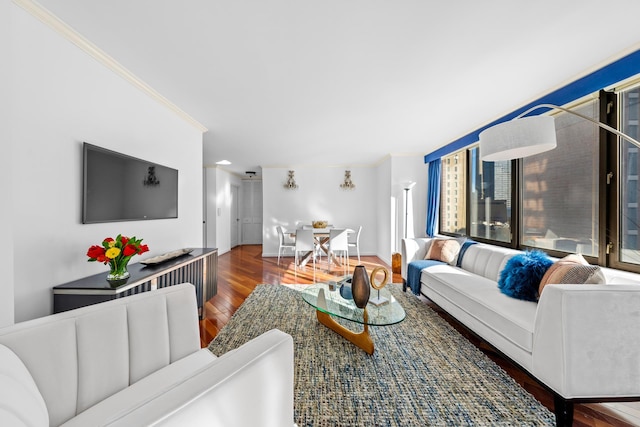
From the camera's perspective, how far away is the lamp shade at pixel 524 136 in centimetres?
159

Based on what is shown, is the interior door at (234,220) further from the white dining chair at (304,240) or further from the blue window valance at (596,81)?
the blue window valance at (596,81)

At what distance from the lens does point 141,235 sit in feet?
8.66

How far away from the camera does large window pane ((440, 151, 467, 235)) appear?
14.9 ft

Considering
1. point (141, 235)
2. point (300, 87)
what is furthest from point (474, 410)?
point (141, 235)

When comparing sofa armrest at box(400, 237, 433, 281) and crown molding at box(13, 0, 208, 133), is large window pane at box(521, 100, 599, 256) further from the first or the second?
crown molding at box(13, 0, 208, 133)

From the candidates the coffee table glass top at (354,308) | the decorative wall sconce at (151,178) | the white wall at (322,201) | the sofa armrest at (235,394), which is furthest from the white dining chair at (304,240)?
the sofa armrest at (235,394)

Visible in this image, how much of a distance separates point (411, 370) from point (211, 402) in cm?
178

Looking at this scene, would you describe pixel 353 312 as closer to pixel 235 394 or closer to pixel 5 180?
pixel 235 394

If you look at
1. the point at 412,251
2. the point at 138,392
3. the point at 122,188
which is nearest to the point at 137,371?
the point at 138,392

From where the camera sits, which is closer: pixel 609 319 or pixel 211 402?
pixel 211 402

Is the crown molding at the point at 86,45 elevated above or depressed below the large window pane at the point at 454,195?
above

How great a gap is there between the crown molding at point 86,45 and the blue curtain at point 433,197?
461 cm

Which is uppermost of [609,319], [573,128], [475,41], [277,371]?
[475,41]

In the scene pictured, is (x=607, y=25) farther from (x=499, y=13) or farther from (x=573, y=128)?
(x=573, y=128)
